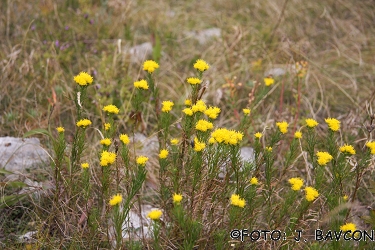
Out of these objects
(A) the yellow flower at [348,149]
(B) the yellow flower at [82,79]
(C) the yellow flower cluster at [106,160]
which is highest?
(B) the yellow flower at [82,79]

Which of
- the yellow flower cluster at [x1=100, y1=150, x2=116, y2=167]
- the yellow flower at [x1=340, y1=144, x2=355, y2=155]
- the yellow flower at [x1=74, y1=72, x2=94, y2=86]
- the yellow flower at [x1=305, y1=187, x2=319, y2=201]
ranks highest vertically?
the yellow flower at [x1=74, y1=72, x2=94, y2=86]

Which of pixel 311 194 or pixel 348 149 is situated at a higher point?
pixel 348 149

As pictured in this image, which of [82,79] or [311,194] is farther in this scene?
[82,79]

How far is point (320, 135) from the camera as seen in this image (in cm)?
300

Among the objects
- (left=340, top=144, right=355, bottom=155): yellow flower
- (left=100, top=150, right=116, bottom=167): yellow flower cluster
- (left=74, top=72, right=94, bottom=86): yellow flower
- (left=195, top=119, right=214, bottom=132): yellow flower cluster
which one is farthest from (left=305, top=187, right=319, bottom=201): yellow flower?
(left=74, top=72, right=94, bottom=86): yellow flower

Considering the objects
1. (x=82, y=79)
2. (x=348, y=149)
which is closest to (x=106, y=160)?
(x=82, y=79)

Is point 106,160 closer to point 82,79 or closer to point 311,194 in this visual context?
point 82,79

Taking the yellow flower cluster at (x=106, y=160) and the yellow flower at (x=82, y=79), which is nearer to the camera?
the yellow flower cluster at (x=106, y=160)

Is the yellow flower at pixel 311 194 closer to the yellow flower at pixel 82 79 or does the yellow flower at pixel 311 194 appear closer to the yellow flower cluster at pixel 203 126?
the yellow flower cluster at pixel 203 126

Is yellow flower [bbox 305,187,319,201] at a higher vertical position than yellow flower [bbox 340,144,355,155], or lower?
lower

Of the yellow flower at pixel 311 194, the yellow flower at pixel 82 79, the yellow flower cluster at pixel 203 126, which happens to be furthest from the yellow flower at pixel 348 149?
the yellow flower at pixel 82 79

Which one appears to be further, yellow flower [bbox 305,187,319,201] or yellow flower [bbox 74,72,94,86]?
yellow flower [bbox 74,72,94,86]

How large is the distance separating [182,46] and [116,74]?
89cm

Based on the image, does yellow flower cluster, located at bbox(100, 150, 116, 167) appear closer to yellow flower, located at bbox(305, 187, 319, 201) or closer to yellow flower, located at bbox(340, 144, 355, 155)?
yellow flower, located at bbox(305, 187, 319, 201)
